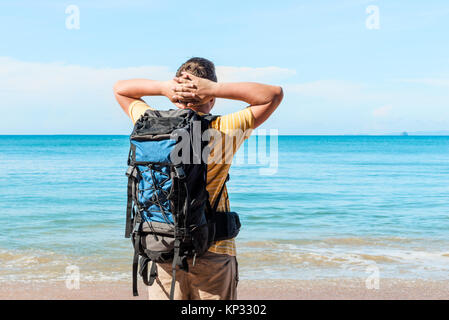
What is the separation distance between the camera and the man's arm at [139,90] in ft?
8.46

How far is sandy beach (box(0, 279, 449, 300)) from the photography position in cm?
608

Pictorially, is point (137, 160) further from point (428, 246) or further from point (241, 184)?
point (241, 184)

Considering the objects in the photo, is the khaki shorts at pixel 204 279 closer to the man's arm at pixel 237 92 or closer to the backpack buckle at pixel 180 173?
the backpack buckle at pixel 180 173

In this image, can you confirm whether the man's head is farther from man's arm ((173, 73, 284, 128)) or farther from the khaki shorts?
the khaki shorts

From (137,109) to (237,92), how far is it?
0.64 metres

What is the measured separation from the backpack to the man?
6 cm

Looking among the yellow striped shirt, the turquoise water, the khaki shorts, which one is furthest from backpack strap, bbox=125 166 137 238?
the turquoise water

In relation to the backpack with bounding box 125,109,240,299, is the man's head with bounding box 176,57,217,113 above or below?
above

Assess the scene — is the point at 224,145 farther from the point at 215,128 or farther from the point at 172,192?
the point at 172,192

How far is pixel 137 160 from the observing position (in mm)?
2463

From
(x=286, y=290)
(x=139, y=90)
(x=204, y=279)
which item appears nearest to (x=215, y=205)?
(x=204, y=279)

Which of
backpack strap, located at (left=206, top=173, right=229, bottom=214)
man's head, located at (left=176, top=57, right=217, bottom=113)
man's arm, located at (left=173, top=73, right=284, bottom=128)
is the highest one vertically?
man's head, located at (left=176, top=57, right=217, bottom=113)

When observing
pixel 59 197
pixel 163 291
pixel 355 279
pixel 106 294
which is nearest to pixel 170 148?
pixel 163 291
